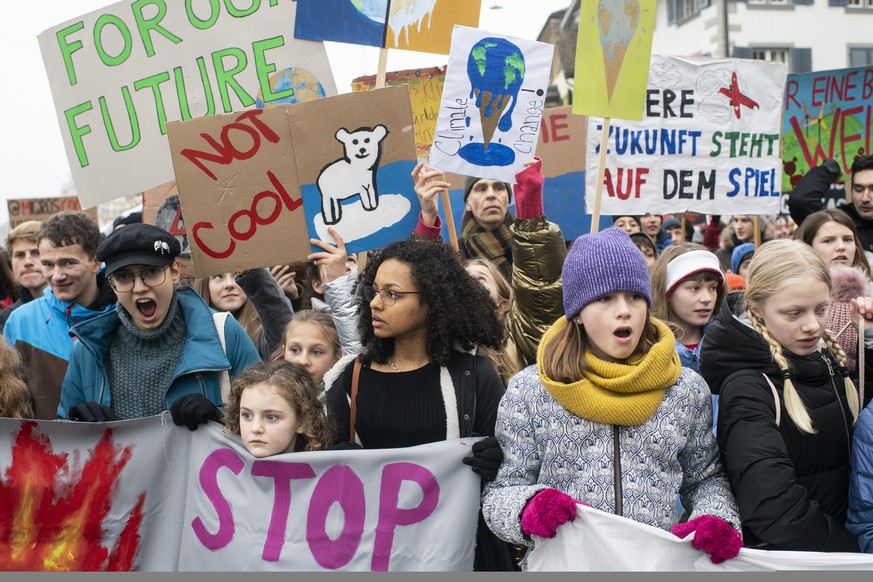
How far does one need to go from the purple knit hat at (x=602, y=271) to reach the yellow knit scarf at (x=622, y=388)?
0.19m

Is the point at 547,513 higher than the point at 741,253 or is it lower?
higher

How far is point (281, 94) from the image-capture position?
4820 millimetres

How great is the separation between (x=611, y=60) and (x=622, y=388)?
9.42 feet

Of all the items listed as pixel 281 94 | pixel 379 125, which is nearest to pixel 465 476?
pixel 379 125

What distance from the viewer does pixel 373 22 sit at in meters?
4.73

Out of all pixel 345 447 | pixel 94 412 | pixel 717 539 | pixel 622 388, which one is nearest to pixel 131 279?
pixel 94 412

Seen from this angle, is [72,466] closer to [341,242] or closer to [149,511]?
[149,511]

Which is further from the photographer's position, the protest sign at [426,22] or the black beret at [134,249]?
the protest sign at [426,22]

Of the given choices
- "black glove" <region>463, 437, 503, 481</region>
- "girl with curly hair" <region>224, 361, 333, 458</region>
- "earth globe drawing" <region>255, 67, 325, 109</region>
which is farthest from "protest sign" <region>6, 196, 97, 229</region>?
"black glove" <region>463, 437, 503, 481</region>

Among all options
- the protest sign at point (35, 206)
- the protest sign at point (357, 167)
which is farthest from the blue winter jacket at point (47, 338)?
the protest sign at point (35, 206)

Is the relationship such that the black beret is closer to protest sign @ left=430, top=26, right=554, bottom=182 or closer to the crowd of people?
the crowd of people

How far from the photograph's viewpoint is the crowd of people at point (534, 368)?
2.66 metres

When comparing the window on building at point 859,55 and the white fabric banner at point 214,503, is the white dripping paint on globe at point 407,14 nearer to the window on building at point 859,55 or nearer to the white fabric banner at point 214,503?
the white fabric banner at point 214,503

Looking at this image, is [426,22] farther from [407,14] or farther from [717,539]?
[717,539]
